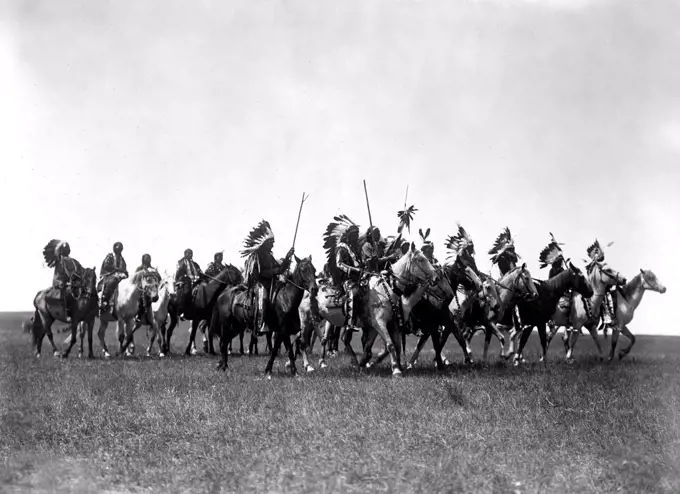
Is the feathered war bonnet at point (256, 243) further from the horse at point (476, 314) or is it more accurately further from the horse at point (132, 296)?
the horse at point (132, 296)

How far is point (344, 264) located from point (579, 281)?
264 inches

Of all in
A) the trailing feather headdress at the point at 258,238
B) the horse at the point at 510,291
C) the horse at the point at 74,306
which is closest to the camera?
the trailing feather headdress at the point at 258,238

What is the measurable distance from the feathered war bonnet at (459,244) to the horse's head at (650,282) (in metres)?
5.37

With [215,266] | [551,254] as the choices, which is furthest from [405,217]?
[215,266]

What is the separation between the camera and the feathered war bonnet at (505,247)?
19266mm

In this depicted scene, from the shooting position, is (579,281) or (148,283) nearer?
(579,281)

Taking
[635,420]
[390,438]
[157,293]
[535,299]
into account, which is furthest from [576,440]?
[157,293]

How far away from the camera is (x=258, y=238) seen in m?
14.8

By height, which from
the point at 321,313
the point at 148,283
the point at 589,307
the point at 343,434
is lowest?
the point at 343,434

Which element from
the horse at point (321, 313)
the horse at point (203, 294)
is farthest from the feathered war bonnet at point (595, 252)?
the horse at point (203, 294)

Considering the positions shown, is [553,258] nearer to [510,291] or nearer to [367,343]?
[510,291]

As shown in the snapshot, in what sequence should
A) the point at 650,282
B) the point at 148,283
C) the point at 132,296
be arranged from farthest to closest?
1. the point at 148,283
2. the point at 132,296
3. the point at 650,282

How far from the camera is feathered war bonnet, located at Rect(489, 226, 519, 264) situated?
19266 millimetres

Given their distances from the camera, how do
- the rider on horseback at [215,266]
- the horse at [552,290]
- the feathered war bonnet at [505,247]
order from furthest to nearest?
the rider on horseback at [215,266] < the feathered war bonnet at [505,247] < the horse at [552,290]
